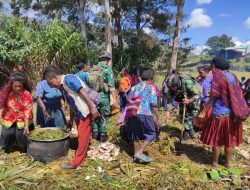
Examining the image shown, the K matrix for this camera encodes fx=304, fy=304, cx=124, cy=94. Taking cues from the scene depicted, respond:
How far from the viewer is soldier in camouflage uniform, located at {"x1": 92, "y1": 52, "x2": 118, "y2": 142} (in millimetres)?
6207

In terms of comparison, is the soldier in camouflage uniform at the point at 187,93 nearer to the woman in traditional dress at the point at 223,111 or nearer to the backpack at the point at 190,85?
the backpack at the point at 190,85

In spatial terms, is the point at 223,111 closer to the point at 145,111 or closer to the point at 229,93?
the point at 229,93

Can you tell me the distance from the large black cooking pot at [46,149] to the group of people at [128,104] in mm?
338

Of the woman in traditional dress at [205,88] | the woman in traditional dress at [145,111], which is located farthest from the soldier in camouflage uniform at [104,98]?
the woman in traditional dress at [205,88]

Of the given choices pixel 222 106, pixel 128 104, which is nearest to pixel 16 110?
pixel 128 104

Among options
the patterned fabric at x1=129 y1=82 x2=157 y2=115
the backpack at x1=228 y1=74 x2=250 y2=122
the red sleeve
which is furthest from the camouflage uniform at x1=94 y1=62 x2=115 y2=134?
the backpack at x1=228 y1=74 x2=250 y2=122

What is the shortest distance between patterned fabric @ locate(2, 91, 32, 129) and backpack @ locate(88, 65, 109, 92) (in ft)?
4.04

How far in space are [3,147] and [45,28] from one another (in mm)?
8635

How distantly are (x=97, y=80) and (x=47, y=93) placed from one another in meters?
1.01

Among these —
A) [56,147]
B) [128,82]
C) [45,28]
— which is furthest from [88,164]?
[45,28]

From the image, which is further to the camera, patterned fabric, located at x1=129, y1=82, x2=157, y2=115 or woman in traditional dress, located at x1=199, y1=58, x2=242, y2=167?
patterned fabric, located at x1=129, y1=82, x2=157, y2=115

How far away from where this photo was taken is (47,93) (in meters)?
5.63

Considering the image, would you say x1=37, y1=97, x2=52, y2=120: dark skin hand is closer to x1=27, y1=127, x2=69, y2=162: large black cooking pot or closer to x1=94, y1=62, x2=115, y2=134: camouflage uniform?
x1=27, y1=127, x2=69, y2=162: large black cooking pot

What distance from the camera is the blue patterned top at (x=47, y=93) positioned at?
5.60 m
